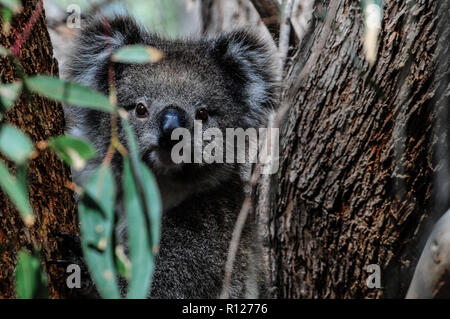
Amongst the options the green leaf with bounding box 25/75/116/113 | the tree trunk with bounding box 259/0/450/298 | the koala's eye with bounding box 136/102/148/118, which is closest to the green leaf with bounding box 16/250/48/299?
the green leaf with bounding box 25/75/116/113

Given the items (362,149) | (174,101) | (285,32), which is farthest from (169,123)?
(285,32)

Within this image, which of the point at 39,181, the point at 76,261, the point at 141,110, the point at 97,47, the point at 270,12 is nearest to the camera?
the point at 39,181

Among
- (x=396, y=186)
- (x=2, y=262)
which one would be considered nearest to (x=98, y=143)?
(x=2, y=262)

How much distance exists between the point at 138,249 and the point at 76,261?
89 centimetres

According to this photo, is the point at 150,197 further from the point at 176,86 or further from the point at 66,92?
the point at 176,86

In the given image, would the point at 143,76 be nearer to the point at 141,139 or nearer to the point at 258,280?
the point at 141,139

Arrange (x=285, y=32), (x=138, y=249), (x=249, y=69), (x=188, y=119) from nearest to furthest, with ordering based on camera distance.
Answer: (x=138, y=249), (x=188, y=119), (x=249, y=69), (x=285, y=32)

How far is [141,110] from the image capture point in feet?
9.41

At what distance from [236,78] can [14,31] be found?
1.45 metres

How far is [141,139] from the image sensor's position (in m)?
2.82

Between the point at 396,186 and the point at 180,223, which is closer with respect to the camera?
the point at 396,186

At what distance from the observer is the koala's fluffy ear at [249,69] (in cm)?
321

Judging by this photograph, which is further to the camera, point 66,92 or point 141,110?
point 141,110
